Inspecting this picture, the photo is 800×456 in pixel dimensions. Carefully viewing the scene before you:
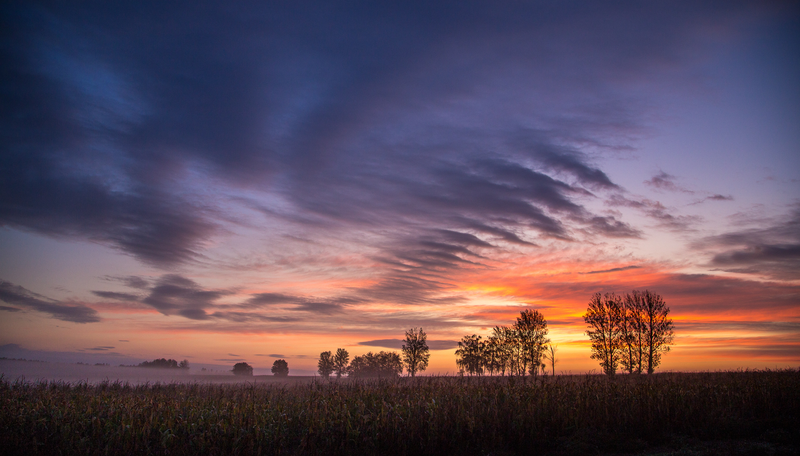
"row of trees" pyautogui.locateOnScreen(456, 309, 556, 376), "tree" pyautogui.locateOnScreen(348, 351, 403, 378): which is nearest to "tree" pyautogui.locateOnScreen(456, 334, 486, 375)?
"row of trees" pyautogui.locateOnScreen(456, 309, 556, 376)

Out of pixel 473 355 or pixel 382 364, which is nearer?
pixel 473 355

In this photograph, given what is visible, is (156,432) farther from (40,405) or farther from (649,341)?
(649,341)

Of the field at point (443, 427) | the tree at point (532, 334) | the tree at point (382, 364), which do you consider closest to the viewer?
the field at point (443, 427)

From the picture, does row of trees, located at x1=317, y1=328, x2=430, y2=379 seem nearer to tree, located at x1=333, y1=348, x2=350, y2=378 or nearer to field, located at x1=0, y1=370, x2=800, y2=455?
tree, located at x1=333, y1=348, x2=350, y2=378

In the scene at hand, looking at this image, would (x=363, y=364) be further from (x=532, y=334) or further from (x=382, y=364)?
(x=532, y=334)

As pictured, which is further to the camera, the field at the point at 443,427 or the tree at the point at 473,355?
the tree at the point at 473,355

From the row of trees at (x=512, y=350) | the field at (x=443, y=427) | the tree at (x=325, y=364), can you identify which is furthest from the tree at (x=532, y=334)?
the tree at (x=325, y=364)

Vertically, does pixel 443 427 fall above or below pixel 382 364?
above

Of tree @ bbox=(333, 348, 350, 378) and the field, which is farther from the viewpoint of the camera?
tree @ bbox=(333, 348, 350, 378)

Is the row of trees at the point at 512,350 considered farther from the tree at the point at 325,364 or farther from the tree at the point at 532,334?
the tree at the point at 325,364

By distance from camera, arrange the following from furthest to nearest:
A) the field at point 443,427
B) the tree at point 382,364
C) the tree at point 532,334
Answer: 1. the tree at point 382,364
2. the tree at point 532,334
3. the field at point 443,427

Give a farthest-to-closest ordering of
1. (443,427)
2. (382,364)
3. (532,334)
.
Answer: (382,364) < (532,334) < (443,427)

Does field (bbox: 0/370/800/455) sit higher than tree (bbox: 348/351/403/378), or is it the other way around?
field (bbox: 0/370/800/455)

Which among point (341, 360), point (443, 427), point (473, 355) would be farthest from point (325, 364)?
point (443, 427)
